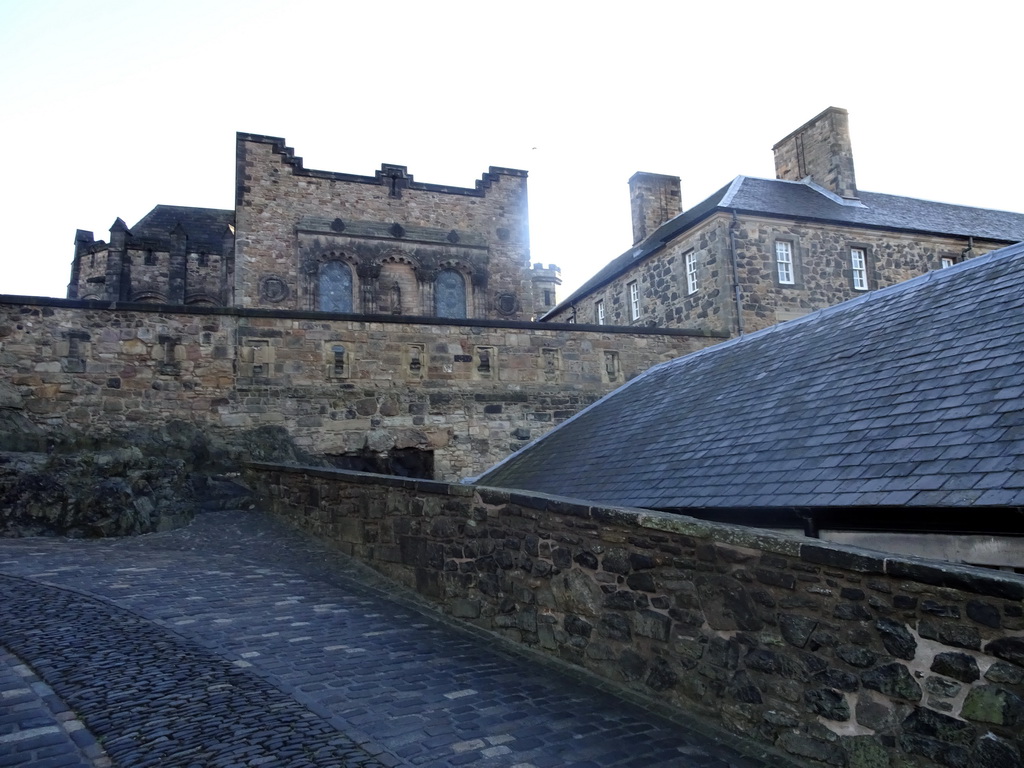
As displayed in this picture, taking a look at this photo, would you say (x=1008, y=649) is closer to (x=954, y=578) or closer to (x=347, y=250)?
(x=954, y=578)

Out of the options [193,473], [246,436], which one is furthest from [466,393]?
[193,473]

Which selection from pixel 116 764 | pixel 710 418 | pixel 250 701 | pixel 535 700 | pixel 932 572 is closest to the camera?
pixel 932 572

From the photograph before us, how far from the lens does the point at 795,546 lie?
4.24 metres

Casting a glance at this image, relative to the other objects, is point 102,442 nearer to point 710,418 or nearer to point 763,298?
point 710,418

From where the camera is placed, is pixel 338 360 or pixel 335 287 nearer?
pixel 338 360

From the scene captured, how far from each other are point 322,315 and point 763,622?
1322 centimetres

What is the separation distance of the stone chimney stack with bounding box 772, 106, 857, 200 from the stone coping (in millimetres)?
21206

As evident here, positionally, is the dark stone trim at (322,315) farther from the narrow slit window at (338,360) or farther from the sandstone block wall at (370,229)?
the sandstone block wall at (370,229)

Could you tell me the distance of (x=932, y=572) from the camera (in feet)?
11.7

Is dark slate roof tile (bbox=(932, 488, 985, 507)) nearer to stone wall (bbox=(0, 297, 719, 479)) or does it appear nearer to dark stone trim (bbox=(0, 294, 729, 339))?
stone wall (bbox=(0, 297, 719, 479))

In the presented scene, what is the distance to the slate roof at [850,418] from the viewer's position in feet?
20.8

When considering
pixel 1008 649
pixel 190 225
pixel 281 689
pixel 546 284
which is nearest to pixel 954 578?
pixel 1008 649

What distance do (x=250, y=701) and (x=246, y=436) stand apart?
432 inches

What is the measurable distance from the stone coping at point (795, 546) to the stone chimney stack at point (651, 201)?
21315 mm
